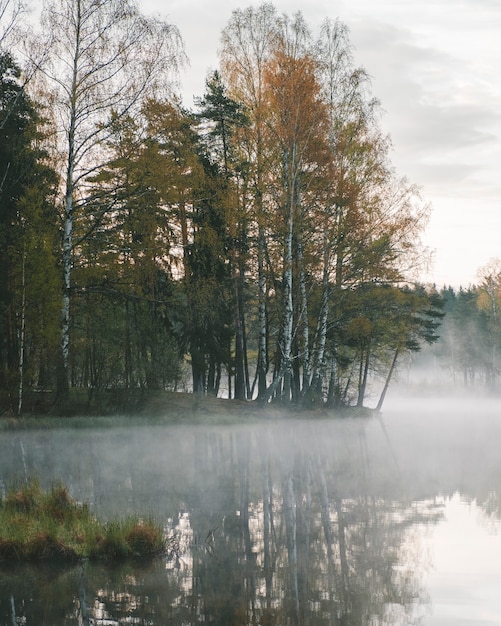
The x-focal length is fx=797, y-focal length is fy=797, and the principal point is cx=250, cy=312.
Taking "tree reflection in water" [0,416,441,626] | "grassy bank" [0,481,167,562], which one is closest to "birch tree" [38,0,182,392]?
"tree reflection in water" [0,416,441,626]

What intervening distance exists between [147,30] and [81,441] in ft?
36.8

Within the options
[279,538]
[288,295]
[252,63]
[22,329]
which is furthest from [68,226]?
[279,538]

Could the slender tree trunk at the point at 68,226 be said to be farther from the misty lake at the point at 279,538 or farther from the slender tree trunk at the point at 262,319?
the slender tree trunk at the point at 262,319

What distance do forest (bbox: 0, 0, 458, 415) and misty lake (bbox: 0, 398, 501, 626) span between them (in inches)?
275

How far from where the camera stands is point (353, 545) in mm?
7738

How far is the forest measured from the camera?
21047 mm

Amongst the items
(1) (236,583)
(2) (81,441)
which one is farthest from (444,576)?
(2) (81,441)

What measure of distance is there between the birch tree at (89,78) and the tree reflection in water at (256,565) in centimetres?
1063

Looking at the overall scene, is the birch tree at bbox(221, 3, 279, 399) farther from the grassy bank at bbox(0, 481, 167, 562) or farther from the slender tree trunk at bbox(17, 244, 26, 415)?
the grassy bank at bbox(0, 481, 167, 562)

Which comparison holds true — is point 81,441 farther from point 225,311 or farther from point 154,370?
point 225,311

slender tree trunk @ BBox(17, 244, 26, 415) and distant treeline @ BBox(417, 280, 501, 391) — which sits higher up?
distant treeline @ BBox(417, 280, 501, 391)

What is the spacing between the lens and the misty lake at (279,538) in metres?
5.66

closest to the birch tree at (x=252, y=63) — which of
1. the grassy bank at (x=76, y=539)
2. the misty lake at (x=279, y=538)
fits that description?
the misty lake at (x=279, y=538)

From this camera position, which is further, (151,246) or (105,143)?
(151,246)
